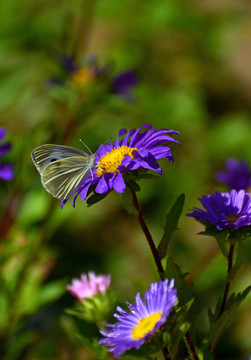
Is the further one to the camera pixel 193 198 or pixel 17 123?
pixel 17 123

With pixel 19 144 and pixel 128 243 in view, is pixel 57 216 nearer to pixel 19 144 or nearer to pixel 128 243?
pixel 19 144

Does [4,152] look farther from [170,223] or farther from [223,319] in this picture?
[223,319]

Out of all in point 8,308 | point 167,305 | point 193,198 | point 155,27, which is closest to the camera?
point 167,305

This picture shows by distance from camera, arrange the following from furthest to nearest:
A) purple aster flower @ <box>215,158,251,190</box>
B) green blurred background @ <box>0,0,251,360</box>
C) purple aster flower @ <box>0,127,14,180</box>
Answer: green blurred background @ <box>0,0,251,360</box> → purple aster flower @ <box>215,158,251,190</box> → purple aster flower @ <box>0,127,14,180</box>

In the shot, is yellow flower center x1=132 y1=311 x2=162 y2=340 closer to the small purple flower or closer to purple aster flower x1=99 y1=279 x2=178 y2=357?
purple aster flower x1=99 y1=279 x2=178 y2=357

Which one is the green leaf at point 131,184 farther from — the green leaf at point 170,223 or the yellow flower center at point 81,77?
the yellow flower center at point 81,77

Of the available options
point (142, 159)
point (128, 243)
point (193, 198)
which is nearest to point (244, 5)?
point (193, 198)

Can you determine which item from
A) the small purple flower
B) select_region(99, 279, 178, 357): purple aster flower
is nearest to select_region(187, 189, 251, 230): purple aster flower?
select_region(99, 279, 178, 357): purple aster flower

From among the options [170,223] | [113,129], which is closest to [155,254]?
[170,223]
